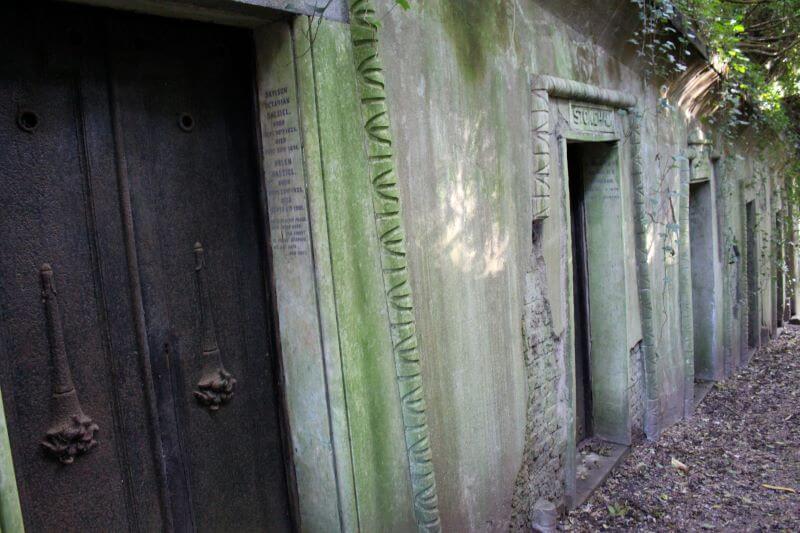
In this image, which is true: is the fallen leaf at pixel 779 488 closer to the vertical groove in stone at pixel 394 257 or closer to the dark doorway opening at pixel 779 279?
the vertical groove in stone at pixel 394 257

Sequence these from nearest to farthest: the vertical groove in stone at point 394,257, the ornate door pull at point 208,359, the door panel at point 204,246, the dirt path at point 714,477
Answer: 1. the door panel at point 204,246
2. the ornate door pull at point 208,359
3. the vertical groove in stone at point 394,257
4. the dirt path at point 714,477

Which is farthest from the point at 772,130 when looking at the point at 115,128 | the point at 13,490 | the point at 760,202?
the point at 13,490

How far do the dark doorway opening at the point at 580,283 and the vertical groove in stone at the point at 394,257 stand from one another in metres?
2.69

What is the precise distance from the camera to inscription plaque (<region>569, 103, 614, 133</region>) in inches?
163

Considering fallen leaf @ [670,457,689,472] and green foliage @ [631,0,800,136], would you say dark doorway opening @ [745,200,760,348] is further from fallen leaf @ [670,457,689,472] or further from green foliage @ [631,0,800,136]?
fallen leaf @ [670,457,689,472]

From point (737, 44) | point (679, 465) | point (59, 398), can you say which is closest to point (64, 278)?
point (59, 398)

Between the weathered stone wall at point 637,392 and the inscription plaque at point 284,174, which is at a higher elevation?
the inscription plaque at point 284,174

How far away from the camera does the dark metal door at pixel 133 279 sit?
69.0 inches

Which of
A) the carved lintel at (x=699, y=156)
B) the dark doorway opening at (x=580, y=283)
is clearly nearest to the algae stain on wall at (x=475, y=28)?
the dark doorway opening at (x=580, y=283)

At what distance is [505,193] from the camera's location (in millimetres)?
3365

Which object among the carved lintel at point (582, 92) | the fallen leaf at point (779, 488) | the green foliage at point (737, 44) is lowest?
the fallen leaf at point (779, 488)

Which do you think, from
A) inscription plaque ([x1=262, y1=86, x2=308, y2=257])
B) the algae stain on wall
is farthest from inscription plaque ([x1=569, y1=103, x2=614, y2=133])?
inscription plaque ([x1=262, y1=86, x2=308, y2=257])

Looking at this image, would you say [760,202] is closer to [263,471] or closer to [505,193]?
[505,193]

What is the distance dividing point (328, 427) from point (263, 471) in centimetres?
32
